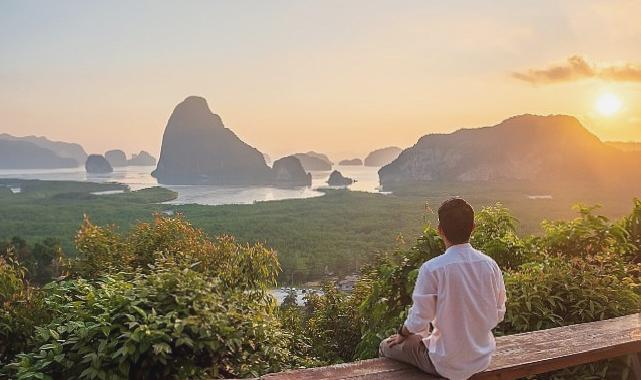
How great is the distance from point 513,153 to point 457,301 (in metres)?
99.8

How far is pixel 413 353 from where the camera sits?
2.17 meters

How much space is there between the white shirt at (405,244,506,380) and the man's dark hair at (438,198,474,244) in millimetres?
37

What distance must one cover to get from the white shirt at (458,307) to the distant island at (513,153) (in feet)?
270

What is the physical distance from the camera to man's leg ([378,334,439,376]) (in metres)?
2.13

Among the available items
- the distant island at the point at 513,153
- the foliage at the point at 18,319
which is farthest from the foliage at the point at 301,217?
the distant island at the point at 513,153

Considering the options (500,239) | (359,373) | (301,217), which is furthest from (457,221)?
(301,217)

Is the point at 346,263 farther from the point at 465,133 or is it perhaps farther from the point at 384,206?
the point at 465,133

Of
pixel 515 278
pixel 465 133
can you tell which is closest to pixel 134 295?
pixel 515 278

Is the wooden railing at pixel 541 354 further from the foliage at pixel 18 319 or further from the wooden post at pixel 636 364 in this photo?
the foliage at pixel 18 319

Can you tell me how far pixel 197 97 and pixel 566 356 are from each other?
170m

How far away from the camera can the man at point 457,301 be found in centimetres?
199

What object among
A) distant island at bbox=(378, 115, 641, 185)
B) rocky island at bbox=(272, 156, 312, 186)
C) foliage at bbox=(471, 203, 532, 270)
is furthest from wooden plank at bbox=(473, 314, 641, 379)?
rocky island at bbox=(272, 156, 312, 186)

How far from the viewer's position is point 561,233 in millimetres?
4586

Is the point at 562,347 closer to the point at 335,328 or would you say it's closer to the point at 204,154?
the point at 335,328
